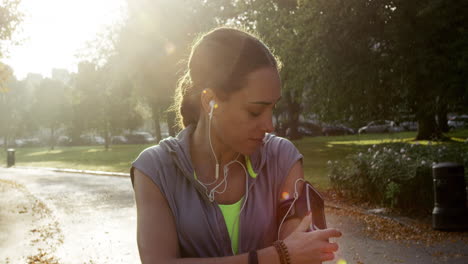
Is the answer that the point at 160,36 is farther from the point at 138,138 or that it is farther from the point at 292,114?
the point at 138,138

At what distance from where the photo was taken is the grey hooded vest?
215cm

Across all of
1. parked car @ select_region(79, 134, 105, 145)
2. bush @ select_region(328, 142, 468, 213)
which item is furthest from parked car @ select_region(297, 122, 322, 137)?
bush @ select_region(328, 142, 468, 213)

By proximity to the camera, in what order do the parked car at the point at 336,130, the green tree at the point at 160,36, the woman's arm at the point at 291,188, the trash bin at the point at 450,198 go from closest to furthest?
1. the woman's arm at the point at 291,188
2. the trash bin at the point at 450,198
3. the green tree at the point at 160,36
4. the parked car at the point at 336,130

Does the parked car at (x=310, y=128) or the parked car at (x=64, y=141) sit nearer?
the parked car at (x=310, y=128)

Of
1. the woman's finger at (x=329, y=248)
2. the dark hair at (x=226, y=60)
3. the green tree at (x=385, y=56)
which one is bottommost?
the woman's finger at (x=329, y=248)

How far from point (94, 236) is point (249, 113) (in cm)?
813

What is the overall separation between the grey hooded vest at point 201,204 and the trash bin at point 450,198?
723cm

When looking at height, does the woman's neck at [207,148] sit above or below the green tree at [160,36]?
below

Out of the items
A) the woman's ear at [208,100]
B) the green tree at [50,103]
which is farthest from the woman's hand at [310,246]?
the green tree at [50,103]

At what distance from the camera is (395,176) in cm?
1032

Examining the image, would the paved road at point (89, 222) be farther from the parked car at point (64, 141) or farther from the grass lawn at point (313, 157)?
the parked car at point (64, 141)

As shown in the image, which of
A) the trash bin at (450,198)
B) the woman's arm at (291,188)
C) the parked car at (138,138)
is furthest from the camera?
the parked car at (138,138)

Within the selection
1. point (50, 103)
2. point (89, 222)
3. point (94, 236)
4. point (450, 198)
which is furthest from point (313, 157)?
point (50, 103)

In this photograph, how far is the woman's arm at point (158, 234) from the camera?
2033mm
